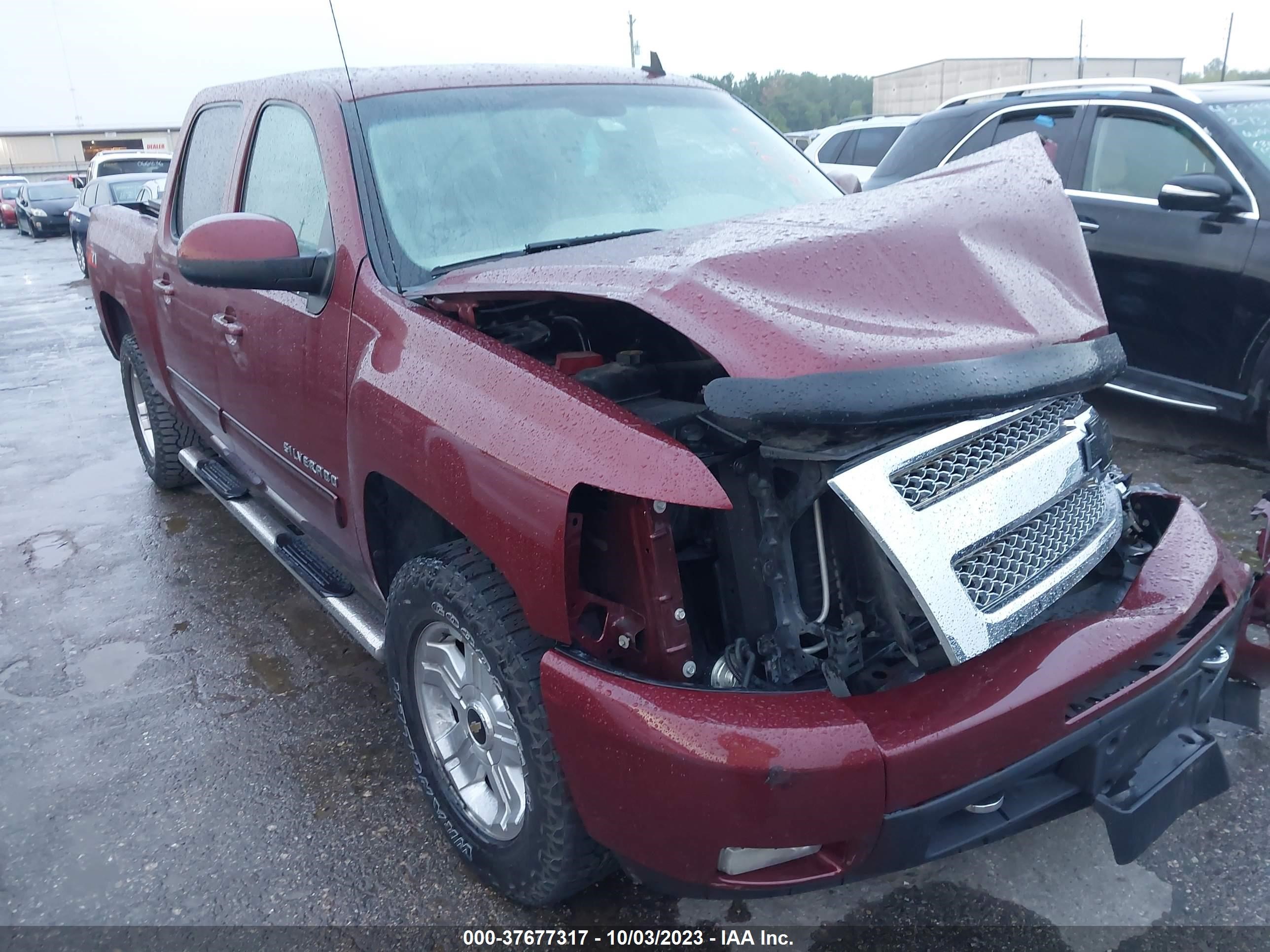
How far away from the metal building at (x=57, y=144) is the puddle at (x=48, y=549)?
182 feet

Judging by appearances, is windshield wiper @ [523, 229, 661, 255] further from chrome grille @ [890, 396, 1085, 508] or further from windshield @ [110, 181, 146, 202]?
windshield @ [110, 181, 146, 202]

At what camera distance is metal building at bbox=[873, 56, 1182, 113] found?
131 feet

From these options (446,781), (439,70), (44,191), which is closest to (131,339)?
(439,70)

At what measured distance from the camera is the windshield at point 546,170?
2676 mm

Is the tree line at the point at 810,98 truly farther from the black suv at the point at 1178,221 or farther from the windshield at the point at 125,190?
the black suv at the point at 1178,221

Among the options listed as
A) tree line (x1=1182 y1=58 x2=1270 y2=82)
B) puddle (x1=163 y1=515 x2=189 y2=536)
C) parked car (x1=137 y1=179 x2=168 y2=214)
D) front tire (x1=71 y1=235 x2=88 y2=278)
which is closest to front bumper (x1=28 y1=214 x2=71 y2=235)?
front tire (x1=71 y1=235 x2=88 y2=278)

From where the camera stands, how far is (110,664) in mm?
3604

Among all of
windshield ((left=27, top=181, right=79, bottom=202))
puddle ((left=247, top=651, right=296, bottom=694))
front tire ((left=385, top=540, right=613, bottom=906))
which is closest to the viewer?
front tire ((left=385, top=540, right=613, bottom=906))

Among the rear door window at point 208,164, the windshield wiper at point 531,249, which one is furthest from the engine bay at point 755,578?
the rear door window at point 208,164

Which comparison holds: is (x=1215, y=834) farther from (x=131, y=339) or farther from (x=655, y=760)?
(x=131, y=339)

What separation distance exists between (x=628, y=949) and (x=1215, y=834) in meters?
1.50

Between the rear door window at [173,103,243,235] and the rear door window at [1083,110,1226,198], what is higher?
the rear door window at [173,103,243,235]

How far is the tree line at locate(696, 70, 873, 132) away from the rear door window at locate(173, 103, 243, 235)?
23898 mm

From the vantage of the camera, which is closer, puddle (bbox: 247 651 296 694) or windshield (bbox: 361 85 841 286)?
windshield (bbox: 361 85 841 286)
